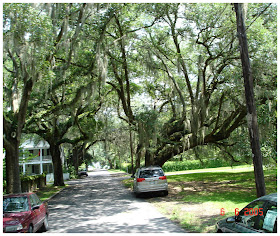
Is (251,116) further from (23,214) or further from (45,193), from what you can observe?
(45,193)

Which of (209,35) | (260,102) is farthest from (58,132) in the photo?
(260,102)

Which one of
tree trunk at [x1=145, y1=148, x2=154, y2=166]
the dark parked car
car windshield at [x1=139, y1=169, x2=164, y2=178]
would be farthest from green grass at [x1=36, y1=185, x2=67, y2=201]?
the dark parked car

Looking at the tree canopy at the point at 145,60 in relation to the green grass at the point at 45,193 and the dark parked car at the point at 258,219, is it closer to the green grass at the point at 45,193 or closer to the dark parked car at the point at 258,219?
the green grass at the point at 45,193

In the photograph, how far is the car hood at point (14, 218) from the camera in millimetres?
6578

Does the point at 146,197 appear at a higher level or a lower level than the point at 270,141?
lower

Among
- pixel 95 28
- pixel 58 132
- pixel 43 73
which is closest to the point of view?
pixel 43 73

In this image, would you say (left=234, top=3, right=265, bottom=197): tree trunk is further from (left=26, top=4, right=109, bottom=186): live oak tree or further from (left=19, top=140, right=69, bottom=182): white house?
(left=19, top=140, right=69, bottom=182): white house

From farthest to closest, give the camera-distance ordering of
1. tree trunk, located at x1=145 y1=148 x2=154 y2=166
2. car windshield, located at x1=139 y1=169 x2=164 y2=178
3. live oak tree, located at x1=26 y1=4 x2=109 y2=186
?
Answer: 1. tree trunk, located at x1=145 y1=148 x2=154 y2=166
2. car windshield, located at x1=139 y1=169 x2=164 y2=178
3. live oak tree, located at x1=26 y1=4 x2=109 y2=186

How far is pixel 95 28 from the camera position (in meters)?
15.3

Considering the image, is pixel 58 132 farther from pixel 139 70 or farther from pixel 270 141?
pixel 270 141

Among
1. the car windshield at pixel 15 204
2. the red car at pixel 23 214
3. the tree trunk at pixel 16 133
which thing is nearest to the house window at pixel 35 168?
the tree trunk at pixel 16 133

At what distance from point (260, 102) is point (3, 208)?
11519 mm

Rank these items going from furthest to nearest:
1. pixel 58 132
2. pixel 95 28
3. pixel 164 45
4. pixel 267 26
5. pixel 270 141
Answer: pixel 58 132
pixel 164 45
pixel 267 26
pixel 95 28
pixel 270 141

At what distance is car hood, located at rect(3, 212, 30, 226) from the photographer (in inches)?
259
